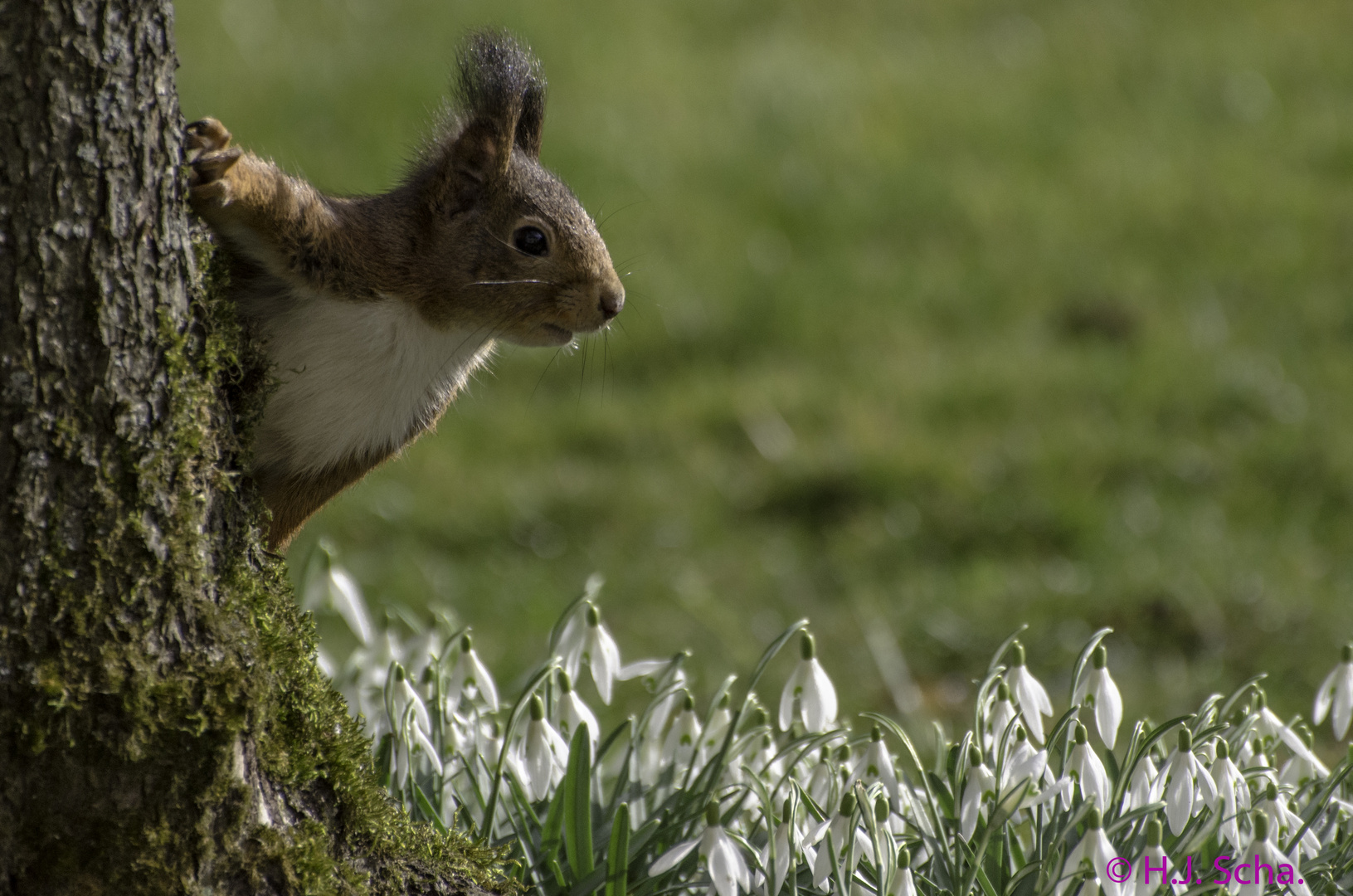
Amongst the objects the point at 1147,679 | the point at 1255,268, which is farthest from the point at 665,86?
the point at 1147,679

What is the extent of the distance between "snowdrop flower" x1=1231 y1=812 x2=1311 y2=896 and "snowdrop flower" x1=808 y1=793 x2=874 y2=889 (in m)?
0.54

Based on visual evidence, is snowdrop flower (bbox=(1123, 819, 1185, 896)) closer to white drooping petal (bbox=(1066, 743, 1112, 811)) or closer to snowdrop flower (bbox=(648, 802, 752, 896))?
white drooping petal (bbox=(1066, 743, 1112, 811))

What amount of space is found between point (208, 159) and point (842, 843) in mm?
1375

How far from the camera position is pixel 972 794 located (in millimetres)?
2227

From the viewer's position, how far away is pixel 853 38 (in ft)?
26.8

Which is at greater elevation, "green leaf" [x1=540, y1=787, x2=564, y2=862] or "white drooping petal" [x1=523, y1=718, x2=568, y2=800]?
"white drooping petal" [x1=523, y1=718, x2=568, y2=800]

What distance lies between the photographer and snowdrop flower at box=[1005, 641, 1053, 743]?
2.31 metres

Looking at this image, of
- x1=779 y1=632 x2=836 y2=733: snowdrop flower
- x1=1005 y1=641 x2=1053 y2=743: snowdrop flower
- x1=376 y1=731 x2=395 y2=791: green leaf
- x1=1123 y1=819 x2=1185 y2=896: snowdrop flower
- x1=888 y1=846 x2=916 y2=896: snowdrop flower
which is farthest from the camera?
x1=376 y1=731 x2=395 y2=791: green leaf

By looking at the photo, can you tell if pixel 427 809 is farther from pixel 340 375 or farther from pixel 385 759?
pixel 340 375

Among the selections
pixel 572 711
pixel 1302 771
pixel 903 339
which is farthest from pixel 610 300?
pixel 903 339

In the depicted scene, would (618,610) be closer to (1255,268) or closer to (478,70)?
(478,70)

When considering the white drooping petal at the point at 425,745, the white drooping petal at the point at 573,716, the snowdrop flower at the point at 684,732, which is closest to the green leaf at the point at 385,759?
the white drooping petal at the point at 425,745

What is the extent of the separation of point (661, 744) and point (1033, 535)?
2607 mm

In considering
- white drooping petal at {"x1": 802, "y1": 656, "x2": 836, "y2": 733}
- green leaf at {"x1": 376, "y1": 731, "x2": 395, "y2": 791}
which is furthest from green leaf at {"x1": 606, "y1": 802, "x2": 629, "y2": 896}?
green leaf at {"x1": 376, "y1": 731, "x2": 395, "y2": 791}
